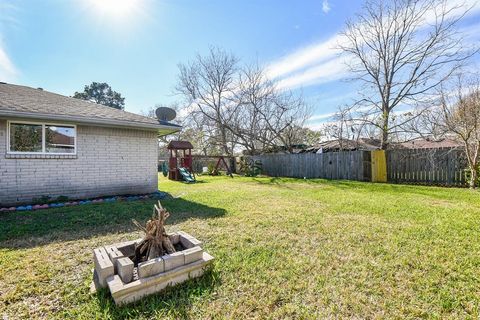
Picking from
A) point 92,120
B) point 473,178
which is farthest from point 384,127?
point 92,120

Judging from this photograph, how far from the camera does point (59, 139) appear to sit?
6738 millimetres

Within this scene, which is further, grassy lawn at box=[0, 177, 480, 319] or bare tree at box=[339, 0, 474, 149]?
bare tree at box=[339, 0, 474, 149]

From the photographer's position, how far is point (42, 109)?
20.2ft

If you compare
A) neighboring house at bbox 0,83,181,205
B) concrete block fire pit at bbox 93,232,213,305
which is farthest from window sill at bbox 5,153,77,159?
concrete block fire pit at bbox 93,232,213,305

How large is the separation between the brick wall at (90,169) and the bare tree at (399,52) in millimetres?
13766

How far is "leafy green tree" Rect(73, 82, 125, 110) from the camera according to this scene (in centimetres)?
3428

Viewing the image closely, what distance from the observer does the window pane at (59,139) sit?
657cm

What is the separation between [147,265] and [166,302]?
37 cm

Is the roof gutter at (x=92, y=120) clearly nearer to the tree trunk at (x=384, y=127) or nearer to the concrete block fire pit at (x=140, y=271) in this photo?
the concrete block fire pit at (x=140, y=271)

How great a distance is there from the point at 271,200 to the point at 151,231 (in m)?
4.72

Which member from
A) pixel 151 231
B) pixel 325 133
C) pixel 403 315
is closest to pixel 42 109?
pixel 151 231

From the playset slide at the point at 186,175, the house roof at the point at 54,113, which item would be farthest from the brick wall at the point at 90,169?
the playset slide at the point at 186,175

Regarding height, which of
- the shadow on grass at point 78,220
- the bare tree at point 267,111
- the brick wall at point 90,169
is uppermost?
the bare tree at point 267,111

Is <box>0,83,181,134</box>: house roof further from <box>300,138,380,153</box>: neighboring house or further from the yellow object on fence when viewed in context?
<box>300,138,380,153</box>: neighboring house
